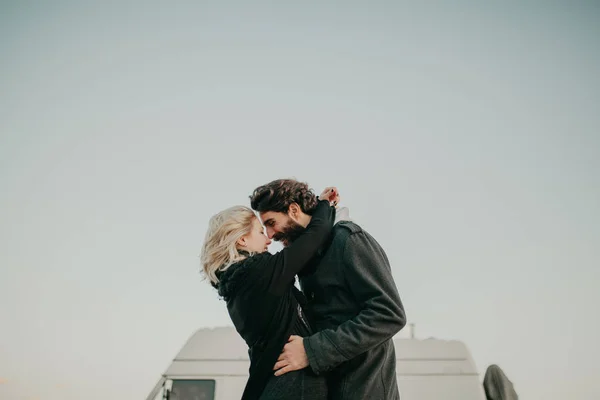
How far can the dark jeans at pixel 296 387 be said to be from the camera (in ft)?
6.84

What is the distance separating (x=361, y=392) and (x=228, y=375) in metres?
3.96

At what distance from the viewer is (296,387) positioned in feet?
6.88

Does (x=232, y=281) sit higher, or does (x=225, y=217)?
(x=225, y=217)

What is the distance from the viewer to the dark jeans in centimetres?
209

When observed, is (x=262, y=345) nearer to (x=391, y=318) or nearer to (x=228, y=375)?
(x=391, y=318)

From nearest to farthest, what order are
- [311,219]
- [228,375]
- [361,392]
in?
[361,392]
[311,219]
[228,375]

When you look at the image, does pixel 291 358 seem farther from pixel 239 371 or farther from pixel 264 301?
pixel 239 371

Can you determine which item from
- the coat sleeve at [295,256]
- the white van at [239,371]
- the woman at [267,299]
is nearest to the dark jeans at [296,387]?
the woman at [267,299]

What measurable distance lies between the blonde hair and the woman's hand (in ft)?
1.36

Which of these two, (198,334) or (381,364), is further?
(198,334)

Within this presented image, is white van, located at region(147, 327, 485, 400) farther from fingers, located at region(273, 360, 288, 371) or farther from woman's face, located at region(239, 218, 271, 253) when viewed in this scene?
fingers, located at region(273, 360, 288, 371)

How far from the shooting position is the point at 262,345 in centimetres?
217

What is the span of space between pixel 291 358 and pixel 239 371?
12.8 ft

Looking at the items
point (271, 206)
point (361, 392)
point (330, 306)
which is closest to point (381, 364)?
point (361, 392)
